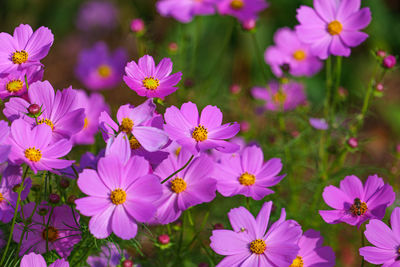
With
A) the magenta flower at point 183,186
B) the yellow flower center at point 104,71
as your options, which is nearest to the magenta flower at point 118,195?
the magenta flower at point 183,186

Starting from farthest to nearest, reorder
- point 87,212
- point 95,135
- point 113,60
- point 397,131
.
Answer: point 397,131 < point 113,60 < point 95,135 < point 87,212

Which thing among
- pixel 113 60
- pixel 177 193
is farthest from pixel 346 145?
pixel 113 60

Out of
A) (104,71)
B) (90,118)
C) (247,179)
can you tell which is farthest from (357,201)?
(104,71)

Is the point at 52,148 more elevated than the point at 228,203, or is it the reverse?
the point at 52,148

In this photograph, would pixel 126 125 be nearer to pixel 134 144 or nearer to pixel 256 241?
pixel 134 144

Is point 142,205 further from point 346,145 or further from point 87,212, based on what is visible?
point 346,145

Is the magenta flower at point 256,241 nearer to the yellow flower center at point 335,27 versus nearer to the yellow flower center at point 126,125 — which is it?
the yellow flower center at point 126,125
